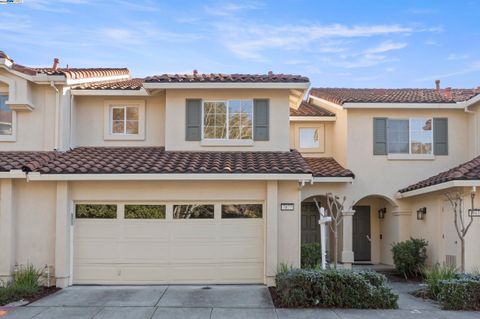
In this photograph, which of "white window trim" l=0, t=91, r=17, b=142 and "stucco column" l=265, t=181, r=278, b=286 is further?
"white window trim" l=0, t=91, r=17, b=142

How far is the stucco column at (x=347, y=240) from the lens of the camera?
1831 centimetres

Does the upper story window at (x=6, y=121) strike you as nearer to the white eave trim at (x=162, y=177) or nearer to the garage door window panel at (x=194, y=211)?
the white eave trim at (x=162, y=177)

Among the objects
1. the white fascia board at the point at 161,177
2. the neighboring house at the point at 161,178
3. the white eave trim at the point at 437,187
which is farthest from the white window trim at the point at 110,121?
the white eave trim at the point at 437,187

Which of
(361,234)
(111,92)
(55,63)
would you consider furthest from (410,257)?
(55,63)

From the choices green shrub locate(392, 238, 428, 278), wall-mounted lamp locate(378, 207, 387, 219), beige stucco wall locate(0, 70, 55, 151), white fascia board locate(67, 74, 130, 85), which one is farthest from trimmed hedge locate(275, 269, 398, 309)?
wall-mounted lamp locate(378, 207, 387, 219)

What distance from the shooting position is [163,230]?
14.4m

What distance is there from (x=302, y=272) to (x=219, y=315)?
2.15 meters

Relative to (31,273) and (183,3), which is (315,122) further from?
(31,273)

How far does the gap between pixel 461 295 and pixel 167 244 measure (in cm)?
717

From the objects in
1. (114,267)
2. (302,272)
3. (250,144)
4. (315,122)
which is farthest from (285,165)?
(315,122)

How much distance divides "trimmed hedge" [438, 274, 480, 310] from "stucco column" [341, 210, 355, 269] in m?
6.48

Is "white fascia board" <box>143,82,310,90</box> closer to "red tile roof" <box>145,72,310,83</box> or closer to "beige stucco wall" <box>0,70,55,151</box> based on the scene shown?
"red tile roof" <box>145,72,310,83</box>

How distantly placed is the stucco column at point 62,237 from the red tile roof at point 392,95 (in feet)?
31.5

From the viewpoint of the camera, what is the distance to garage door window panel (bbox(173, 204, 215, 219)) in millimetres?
14516
